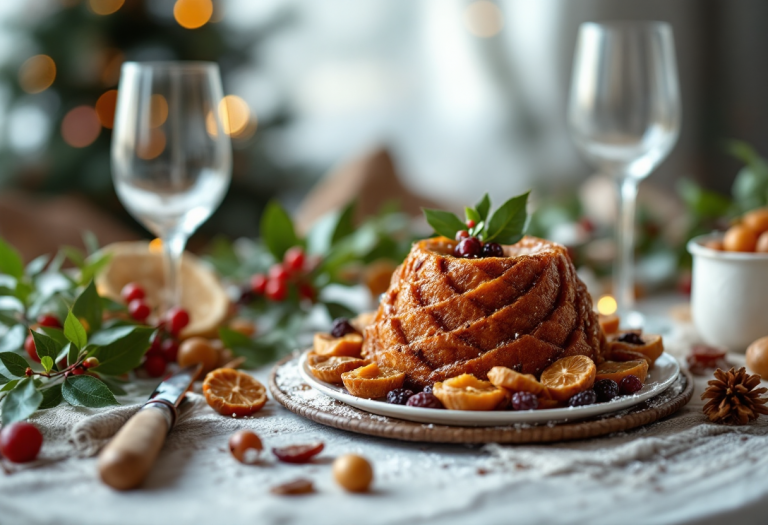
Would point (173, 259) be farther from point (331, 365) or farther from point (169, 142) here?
point (331, 365)

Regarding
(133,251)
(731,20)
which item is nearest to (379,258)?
(133,251)

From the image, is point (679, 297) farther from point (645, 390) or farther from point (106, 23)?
point (106, 23)

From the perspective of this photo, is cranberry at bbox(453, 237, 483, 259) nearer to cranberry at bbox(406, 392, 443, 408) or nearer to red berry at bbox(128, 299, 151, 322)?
cranberry at bbox(406, 392, 443, 408)

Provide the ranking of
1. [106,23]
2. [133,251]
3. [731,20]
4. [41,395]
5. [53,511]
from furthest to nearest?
[106,23] → [731,20] → [133,251] → [41,395] → [53,511]

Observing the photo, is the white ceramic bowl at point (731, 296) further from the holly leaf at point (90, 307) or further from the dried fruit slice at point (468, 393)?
the holly leaf at point (90, 307)

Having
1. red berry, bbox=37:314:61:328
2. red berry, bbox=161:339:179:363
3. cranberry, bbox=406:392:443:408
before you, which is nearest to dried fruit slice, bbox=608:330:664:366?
cranberry, bbox=406:392:443:408

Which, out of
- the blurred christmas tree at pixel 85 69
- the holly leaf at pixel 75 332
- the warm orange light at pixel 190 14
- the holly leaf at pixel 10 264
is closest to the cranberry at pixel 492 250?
the holly leaf at pixel 75 332
